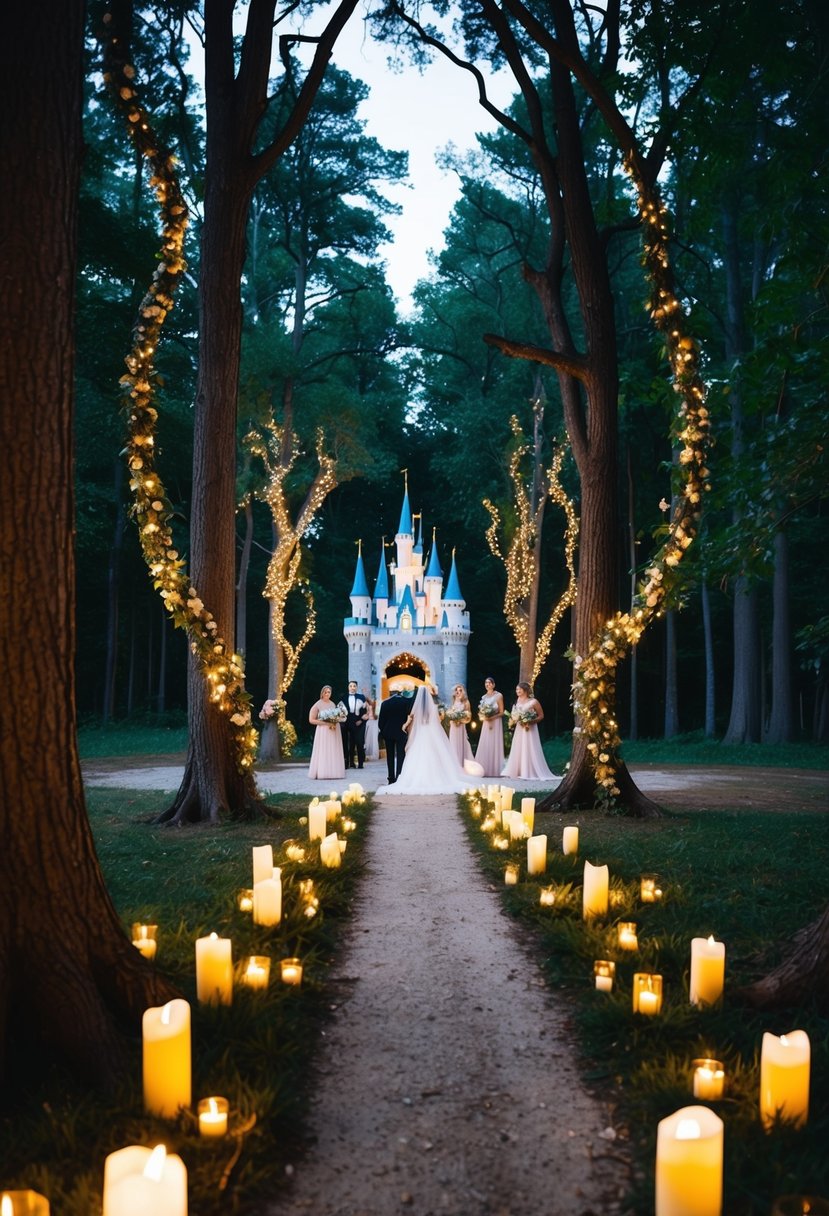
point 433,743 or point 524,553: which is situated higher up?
point 524,553

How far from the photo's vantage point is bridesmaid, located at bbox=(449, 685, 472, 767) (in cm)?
1711

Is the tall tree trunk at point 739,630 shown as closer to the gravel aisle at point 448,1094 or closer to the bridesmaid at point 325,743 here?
the bridesmaid at point 325,743

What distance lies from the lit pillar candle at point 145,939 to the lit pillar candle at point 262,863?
3.01 feet

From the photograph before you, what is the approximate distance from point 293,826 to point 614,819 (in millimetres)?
3562

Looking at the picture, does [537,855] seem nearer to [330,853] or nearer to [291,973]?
[330,853]

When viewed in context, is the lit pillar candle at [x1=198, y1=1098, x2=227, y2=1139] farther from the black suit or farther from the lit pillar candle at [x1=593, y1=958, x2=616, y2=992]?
the black suit

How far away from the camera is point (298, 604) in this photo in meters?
37.9

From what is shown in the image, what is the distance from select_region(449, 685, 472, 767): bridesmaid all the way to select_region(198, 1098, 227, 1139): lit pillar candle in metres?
14.5

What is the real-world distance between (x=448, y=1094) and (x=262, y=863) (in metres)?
2.22

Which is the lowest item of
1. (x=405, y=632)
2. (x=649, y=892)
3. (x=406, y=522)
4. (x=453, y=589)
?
(x=649, y=892)

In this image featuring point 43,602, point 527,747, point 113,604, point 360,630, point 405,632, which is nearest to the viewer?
point 43,602

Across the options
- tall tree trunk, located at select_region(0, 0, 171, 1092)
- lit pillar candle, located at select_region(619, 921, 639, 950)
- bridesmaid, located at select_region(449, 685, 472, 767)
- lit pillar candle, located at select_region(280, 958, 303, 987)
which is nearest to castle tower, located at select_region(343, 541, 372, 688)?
bridesmaid, located at select_region(449, 685, 472, 767)

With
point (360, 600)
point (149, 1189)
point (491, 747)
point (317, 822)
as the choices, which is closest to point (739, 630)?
point (491, 747)

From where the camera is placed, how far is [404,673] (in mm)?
33625
